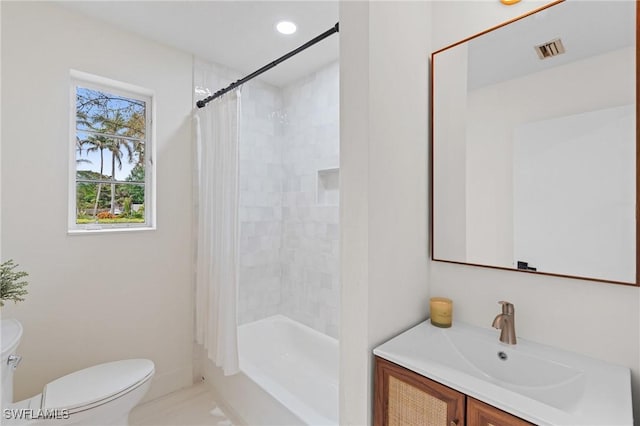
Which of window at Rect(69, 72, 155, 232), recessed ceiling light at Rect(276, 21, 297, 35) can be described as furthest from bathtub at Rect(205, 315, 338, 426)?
recessed ceiling light at Rect(276, 21, 297, 35)

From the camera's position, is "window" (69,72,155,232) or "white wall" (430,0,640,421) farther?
"window" (69,72,155,232)

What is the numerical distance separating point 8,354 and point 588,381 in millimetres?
2248

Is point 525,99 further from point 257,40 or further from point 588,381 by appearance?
point 257,40

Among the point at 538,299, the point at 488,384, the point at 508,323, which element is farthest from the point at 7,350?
the point at 538,299

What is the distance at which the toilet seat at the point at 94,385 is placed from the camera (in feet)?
4.74

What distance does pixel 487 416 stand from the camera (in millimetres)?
829

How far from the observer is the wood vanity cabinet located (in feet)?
A: 2.75

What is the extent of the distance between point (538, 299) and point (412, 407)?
63 centimetres

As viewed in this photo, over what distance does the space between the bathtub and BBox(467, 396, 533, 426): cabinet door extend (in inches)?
33.3

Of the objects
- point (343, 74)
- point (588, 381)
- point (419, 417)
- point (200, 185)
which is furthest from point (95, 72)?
point (588, 381)

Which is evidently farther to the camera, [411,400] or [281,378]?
[281,378]

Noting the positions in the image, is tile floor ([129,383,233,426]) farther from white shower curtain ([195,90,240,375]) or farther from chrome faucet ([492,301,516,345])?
chrome faucet ([492,301,516,345])

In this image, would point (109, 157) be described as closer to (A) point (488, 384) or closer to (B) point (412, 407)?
(B) point (412, 407)

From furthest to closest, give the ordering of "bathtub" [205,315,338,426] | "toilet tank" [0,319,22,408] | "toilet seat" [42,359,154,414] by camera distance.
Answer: "bathtub" [205,315,338,426] → "toilet seat" [42,359,154,414] → "toilet tank" [0,319,22,408]
